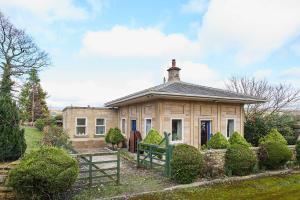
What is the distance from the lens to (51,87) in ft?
142

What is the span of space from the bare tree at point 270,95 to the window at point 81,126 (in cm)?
1382

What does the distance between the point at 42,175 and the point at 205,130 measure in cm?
1068

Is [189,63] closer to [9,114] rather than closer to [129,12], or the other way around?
[129,12]

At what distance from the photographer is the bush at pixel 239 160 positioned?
987cm

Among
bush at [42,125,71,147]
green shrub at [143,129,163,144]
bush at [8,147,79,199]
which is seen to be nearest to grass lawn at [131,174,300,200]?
bush at [8,147,79,199]

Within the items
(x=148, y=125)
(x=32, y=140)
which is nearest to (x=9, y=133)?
(x=148, y=125)

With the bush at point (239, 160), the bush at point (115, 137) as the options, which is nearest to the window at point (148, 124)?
the bush at point (115, 137)

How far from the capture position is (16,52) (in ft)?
78.4

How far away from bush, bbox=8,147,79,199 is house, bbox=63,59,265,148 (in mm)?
6064

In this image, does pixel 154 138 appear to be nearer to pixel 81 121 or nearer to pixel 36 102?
pixel 81 121

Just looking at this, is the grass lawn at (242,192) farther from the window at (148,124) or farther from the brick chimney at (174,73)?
the brick chimney at (174,73)

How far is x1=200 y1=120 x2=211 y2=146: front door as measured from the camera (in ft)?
48.5

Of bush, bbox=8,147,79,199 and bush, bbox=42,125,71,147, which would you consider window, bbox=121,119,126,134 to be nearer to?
bush, bbox=42,125,71,147

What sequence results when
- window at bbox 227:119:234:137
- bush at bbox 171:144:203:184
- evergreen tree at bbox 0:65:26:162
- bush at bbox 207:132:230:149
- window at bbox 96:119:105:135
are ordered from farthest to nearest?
window at bbox 96:119:105:135
window at bbox 227:119:234:137
bush at bbox 207:132:230:149
evergreen tree at bbox 0:65:26:162
bush at bbox 171:144:203:184
